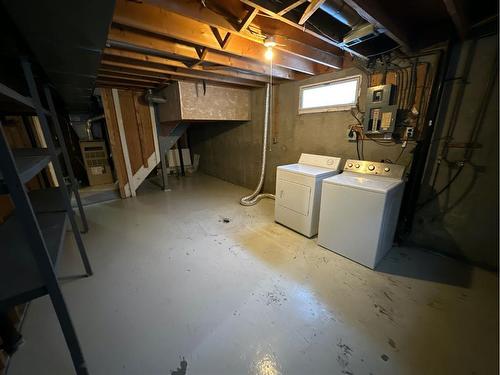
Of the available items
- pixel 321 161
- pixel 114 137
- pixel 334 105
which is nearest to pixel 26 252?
pixel 321 161

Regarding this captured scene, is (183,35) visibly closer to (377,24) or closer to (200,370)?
(377,24)

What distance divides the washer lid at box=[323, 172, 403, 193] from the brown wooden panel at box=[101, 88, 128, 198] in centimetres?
378

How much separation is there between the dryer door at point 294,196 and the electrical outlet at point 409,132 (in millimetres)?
1157

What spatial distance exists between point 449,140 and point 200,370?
9.37 feet

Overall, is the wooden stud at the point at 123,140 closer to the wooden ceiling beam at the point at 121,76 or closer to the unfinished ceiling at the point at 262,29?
the wooden ceiling beam at the point at 121,76

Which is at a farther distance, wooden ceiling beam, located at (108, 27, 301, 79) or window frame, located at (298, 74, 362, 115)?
window frame, located at (298, 74, 362, 115)

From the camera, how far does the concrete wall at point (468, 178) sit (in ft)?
5.66

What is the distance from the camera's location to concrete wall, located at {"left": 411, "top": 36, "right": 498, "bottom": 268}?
1727 millimetres

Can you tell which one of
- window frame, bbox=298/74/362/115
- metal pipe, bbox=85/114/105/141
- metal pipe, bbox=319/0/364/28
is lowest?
metal pipe, bbox=85/114/105/141

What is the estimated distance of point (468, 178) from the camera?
6.22 ft

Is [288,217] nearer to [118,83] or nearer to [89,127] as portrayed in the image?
[118,83]

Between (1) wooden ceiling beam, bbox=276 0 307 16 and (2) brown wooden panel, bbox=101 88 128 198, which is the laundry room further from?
(2) brown wooden panel, bbox=101 88 128 198

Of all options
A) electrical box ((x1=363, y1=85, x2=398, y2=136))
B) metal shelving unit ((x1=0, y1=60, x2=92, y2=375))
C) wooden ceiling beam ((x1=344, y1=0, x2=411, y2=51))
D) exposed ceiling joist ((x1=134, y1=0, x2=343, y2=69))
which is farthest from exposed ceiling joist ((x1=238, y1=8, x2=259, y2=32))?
electrical box ((x1=363, y1=85, x2=398, y2=136))

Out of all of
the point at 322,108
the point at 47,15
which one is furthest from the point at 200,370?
the point at 322,108
